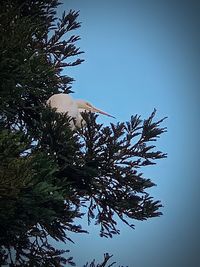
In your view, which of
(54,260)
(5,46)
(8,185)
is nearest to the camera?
(8,185)

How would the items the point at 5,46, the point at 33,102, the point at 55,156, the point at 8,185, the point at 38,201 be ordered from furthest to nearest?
the point at 33,102
the point at 55,156
the point at 5,46
the point at 38,201
the point at 8,185

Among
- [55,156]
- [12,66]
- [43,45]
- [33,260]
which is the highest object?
[43,45]

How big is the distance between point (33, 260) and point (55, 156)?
572 millimetres

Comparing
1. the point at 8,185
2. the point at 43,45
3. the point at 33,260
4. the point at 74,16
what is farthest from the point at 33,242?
the point at 74,16

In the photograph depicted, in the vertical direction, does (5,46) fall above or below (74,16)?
below

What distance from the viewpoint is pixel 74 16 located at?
2926 millimetres

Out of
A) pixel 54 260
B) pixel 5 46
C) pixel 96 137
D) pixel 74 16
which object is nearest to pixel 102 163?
pixel 96 137

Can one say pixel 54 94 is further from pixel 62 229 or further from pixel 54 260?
pixel 54 260

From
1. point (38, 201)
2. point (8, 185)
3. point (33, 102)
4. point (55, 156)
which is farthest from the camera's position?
point (33, 102)

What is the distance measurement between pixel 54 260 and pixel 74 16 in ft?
5.46

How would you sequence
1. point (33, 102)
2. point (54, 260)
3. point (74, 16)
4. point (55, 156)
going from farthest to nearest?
point (74, 16), point (33, 102), point (54, 260), point (55, 156)

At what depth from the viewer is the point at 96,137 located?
6.77 ft

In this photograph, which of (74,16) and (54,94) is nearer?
(54,94)

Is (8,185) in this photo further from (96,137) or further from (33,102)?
(33,102)
